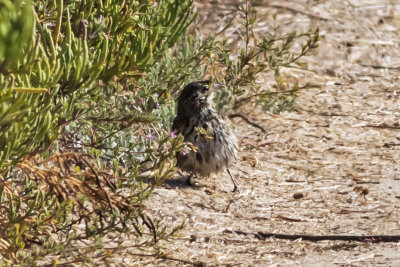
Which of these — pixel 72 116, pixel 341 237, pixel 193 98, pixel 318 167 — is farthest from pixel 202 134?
pixel 72 116

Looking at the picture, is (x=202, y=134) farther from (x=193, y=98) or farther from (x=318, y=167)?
(x=318, y=167)

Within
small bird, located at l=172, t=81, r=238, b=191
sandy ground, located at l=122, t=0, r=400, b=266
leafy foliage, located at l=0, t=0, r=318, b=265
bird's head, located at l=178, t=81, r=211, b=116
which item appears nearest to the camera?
leafy foliage, located at l=0, t=0, r=318, b=265

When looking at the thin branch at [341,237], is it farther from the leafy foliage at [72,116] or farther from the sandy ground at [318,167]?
the leafy foliage at [72,116]

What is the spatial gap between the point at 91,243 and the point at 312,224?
188 cm

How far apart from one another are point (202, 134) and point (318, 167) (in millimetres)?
1469

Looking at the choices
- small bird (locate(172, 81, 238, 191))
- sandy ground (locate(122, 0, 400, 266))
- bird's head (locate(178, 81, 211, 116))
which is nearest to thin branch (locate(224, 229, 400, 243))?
sandy ground (locate(122, 0, 400, 266))

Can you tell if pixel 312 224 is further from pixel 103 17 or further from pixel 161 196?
pixel 103 17

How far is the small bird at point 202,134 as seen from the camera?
7.81 meters

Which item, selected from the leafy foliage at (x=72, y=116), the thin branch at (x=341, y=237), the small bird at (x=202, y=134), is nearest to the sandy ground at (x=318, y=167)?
the thin branch at (x=341, y=237)

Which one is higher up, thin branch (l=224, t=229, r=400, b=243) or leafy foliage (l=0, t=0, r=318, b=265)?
leafy foliage (l=0, t=0, r=318, b=265)

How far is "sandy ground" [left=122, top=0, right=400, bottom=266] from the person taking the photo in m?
6.52

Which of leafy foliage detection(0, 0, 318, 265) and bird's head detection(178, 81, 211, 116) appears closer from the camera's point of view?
leafy foliage detection(0, 0, 318, 265)

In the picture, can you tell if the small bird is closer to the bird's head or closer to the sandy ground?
the bird's head

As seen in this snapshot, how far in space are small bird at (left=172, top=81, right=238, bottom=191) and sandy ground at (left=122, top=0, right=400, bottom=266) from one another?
0.26 m
